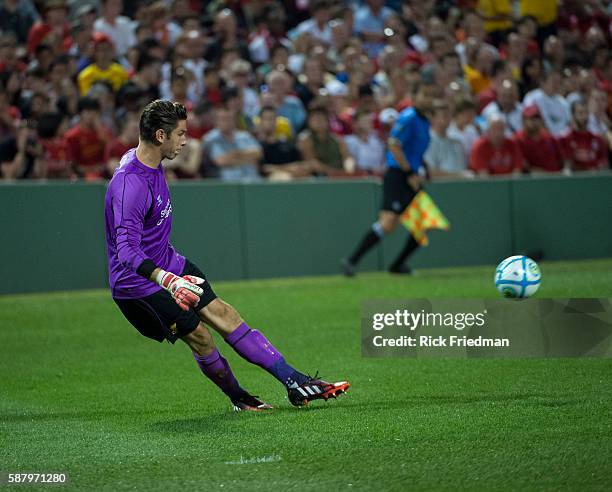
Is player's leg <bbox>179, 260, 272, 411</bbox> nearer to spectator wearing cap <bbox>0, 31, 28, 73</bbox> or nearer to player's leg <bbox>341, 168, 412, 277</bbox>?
player's leg <bbox>341, 168, 412, 277</bbox>

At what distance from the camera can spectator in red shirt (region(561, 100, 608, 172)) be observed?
18891 mm

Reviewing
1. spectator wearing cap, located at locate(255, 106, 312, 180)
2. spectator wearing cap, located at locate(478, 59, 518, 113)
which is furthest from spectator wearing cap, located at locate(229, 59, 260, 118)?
spectator wearing cap, located at locate(478, 59, 518, 113)

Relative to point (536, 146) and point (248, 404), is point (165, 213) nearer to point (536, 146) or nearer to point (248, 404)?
point (248, 404)

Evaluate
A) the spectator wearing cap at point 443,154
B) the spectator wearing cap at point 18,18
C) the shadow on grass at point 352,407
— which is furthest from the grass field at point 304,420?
the spectator wearing cap at point 18,18

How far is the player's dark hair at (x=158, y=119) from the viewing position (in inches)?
272

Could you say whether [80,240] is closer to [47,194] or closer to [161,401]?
[47,194]

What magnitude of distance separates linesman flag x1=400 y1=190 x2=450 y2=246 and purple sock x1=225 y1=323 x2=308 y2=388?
8.84 meters

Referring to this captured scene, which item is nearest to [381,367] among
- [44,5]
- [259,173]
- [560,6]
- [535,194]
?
Answer: [259,173]

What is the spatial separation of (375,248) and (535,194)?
9.06ft

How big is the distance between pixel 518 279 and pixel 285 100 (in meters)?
8.89

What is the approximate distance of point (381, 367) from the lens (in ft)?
29.1

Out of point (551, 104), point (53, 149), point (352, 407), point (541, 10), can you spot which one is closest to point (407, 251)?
point (53, 149)

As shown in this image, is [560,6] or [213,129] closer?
[213,129]

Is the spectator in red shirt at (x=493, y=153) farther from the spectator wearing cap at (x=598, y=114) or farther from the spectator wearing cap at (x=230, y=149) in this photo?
the spectator wearing cap at (x=230, y=149)
